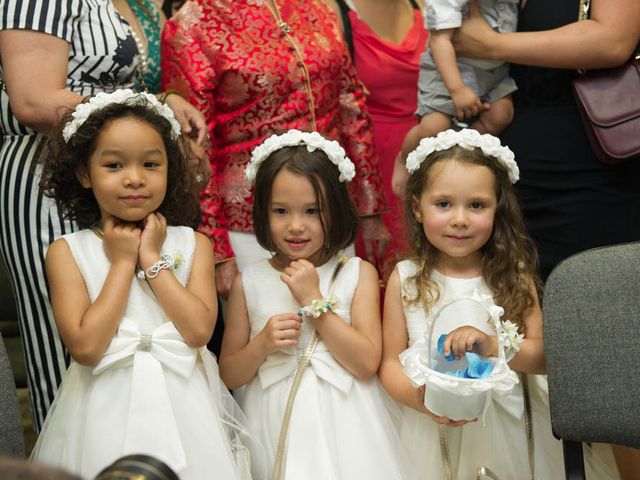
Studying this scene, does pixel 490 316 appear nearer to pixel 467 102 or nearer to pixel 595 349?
pixel 595 349

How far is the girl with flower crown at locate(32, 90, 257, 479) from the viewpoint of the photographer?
222cm

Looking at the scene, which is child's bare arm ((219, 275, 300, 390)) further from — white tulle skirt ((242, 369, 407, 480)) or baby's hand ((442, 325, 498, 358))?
baby's hand ((442, 325, 498, 358))

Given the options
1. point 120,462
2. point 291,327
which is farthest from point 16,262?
point 120,462

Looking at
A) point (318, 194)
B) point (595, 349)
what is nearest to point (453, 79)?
point (318, 194)

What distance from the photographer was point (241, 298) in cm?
261

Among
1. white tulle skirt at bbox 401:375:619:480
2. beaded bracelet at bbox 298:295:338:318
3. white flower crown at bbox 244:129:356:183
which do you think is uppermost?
white flower crown at bbox 244:129:356:183

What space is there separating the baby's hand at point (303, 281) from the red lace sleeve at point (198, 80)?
1.30 feet

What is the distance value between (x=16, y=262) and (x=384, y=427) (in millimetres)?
1097

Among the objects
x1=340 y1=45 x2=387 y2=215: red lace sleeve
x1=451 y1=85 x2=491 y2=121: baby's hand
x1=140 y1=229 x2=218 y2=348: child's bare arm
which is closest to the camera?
x1=140 y1=229 x2=218 y2=348: child's bare arm

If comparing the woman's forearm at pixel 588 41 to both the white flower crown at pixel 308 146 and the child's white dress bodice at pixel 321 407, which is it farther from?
the child's white dress bodice at pixel 321 407

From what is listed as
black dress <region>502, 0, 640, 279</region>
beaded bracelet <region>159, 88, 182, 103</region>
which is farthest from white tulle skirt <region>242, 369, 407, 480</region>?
beaded bracelet <region>159, 88, 182, 103</region>

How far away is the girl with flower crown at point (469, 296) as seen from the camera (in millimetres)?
2402

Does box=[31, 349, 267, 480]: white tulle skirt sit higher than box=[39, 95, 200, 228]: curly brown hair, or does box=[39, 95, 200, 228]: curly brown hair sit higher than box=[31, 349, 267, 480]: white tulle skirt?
box=[39, 95, 200, 228]: curly brown hair

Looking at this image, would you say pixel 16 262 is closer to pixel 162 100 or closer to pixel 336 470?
pixel 162 100
